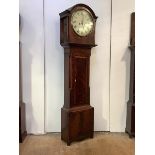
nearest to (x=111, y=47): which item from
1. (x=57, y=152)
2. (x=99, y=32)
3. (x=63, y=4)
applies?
(x=99, y=32)

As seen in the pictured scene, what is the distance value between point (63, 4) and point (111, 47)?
3.29 ft

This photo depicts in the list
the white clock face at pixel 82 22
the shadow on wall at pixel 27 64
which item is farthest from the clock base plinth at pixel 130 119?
the shadow on wall at pixel 27 64

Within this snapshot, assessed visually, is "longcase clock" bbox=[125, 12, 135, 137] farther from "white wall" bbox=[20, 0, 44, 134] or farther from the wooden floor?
"white wall" bbox=[20, 0, 44, 134]

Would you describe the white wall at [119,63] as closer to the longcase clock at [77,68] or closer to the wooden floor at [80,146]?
the wooden floor at [80,146]

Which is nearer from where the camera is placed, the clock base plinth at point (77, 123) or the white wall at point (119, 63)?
the clock base plinth at point (77, 123)

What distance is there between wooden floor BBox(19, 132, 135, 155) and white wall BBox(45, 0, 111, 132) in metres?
0.27

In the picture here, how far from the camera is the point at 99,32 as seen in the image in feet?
10.9

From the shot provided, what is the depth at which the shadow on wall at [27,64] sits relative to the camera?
3.17m

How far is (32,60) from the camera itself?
10.5 feet

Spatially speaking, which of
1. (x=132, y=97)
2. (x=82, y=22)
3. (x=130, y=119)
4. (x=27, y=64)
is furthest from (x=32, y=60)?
(x=130, y=119)

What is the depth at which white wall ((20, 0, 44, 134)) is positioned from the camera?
3.16 meters

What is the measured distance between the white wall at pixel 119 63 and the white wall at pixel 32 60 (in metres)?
1.13

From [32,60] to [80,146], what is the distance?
1443 millimetres
